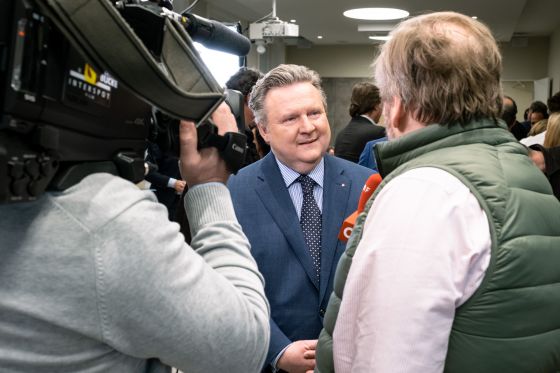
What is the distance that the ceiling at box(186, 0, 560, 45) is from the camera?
378 inches

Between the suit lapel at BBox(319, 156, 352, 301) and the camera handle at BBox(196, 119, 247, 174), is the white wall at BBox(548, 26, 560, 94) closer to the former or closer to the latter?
the suit lapel at BBox(319, 156, 352, 301)

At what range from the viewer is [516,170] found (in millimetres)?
1114

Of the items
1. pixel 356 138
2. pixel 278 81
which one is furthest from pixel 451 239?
pixel 356 138

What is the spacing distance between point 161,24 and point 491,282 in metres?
0.71

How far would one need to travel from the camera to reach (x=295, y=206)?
1.90 metres

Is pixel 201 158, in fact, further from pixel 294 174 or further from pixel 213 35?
pixel 294 174

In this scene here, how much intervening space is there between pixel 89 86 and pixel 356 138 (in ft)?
12.5

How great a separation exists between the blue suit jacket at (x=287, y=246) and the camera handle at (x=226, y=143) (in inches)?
35.3

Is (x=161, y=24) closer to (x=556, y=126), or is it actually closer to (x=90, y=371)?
(x=90, y=371)

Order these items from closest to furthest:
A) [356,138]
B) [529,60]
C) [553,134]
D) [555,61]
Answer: [553,134]
[356,138]
[555,61]
[529,60]

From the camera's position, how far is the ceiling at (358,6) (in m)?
9.60

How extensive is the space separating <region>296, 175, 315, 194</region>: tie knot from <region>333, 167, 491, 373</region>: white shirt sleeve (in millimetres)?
848

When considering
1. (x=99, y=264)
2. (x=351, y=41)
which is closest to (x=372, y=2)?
(x=351, y=41)

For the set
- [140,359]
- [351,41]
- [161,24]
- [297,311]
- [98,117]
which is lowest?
[297,311]
